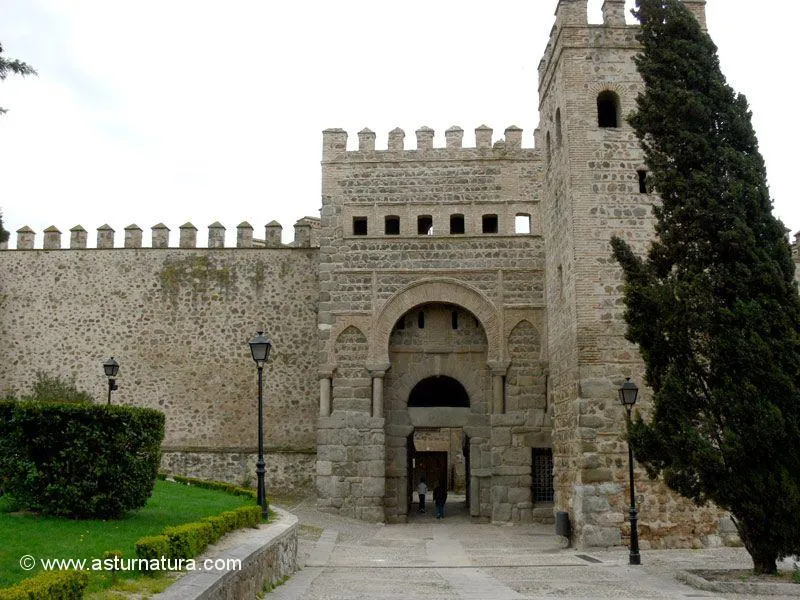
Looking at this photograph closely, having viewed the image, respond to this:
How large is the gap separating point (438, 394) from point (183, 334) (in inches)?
297

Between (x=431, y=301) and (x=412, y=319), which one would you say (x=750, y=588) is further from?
(x=412, y=319)

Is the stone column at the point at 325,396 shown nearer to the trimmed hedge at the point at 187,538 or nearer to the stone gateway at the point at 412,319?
the stone gateway at the point at 412,319

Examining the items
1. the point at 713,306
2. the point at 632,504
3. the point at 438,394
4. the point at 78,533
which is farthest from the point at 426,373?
the point at 78,533

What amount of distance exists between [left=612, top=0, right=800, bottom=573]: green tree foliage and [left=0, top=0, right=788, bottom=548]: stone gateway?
11.7 ft

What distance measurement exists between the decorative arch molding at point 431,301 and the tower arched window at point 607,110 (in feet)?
16.5

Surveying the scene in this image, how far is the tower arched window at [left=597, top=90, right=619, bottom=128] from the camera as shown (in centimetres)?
1605

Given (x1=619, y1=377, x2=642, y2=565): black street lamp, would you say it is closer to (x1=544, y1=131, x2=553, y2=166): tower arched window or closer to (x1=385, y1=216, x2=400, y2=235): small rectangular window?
(x1=544, y1=131, x2=553, y2=166): tower arched window

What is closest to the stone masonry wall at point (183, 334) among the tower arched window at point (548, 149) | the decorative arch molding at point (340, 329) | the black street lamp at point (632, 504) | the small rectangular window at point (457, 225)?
the decorative arch molding at point (340, 329)

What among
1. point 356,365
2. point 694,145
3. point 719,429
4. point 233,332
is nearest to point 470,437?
point 356,365

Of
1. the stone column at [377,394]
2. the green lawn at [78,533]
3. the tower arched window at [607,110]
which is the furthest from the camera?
the stone column at [377,394]

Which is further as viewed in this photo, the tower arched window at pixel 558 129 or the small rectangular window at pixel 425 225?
the small rectangular window at pixel 425 225

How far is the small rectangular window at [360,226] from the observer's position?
789 inches

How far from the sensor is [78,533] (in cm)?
827

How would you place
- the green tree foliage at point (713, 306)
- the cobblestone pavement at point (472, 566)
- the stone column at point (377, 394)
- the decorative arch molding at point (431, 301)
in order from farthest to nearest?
the decorative arch molding at point (431, 301), the stone column at point (377, 394), the green tree foliage at point (713, 306), the cobblestone pavement at point (472, 566)
